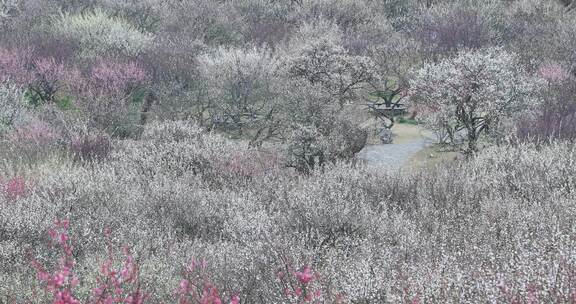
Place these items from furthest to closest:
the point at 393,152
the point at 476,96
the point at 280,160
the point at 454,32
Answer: the point at 454,32
the point at 393,152
the point at 476,96
the point at 280,160

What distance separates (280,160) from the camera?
14734mm

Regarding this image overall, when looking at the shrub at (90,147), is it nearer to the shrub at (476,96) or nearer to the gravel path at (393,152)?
the gravel path at (393,152)

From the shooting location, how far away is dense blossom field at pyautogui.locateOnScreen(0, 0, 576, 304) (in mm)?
5195

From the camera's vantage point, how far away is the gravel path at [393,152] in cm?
1623

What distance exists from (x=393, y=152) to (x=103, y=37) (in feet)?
51.5

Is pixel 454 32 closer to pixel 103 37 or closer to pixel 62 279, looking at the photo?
pixel 103 37

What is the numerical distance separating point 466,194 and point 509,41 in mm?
23656

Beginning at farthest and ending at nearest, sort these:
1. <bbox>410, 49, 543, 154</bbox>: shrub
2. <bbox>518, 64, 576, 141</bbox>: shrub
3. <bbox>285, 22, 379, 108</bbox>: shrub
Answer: <bbox>285, 22, 379, 108</bbox>: shrub
<bbox>410, 49, 543, 154</bbox>: shrub
<bbox>518, 64, 576, 141</bbox>: shrub

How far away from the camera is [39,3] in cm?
3350

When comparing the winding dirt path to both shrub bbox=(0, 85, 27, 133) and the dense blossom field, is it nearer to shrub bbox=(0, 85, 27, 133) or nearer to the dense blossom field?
the dense blossom field

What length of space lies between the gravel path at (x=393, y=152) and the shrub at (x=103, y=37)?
1294 cm

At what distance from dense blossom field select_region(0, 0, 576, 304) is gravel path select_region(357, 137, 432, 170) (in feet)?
1.20

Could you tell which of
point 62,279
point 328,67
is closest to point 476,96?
point 328,67

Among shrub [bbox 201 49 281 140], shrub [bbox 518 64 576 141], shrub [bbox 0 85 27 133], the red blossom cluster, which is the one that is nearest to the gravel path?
shrub [bbox 518 64 576 141]
